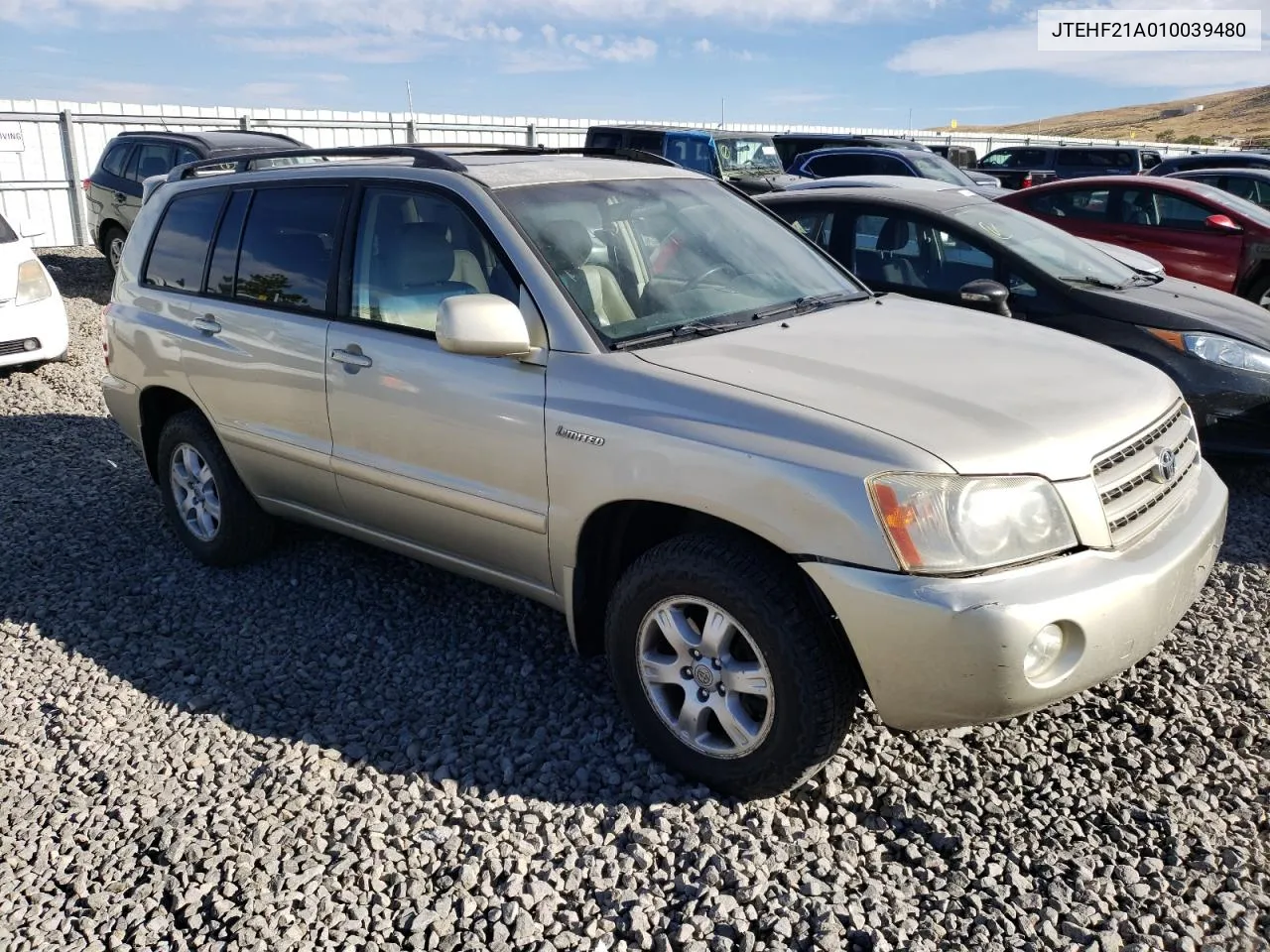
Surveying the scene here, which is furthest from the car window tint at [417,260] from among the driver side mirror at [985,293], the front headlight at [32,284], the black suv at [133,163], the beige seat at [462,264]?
the black suv at [133,163]

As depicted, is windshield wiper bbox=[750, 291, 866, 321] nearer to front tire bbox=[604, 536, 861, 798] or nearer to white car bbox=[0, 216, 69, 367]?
front tire bbox=[604, 536, 861, 798]

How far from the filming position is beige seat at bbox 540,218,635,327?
3.38 m

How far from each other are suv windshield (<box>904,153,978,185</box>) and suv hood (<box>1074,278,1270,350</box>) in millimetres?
8632

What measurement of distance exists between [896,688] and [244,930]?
1.73m

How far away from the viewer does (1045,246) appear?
20.4 ft

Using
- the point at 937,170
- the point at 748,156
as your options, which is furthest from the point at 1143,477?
the point at 748,156

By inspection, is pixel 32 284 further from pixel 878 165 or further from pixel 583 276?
pixel 878 165

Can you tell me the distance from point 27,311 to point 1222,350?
26.0ft

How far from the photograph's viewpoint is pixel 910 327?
143 inches

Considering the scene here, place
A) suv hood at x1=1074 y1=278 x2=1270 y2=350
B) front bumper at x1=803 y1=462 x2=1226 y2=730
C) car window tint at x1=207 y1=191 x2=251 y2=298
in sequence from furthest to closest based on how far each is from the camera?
suv hood at x1=1074 y1=278 x2=1270 y2=350 < car window tint at x1=207 y1=191 x2=251 y2=298 < front bumper at x1=803 y1=462 x2=1226 y2=730

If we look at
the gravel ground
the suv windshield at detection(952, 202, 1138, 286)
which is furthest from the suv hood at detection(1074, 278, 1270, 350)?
the gravel ground

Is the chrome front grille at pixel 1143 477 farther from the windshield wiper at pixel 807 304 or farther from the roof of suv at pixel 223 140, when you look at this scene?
the roof of suv at pixel 223 140

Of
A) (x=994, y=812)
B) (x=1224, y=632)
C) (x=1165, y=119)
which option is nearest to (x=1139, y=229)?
(x=1224, y=632)

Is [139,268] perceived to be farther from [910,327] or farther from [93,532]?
[910,327]
